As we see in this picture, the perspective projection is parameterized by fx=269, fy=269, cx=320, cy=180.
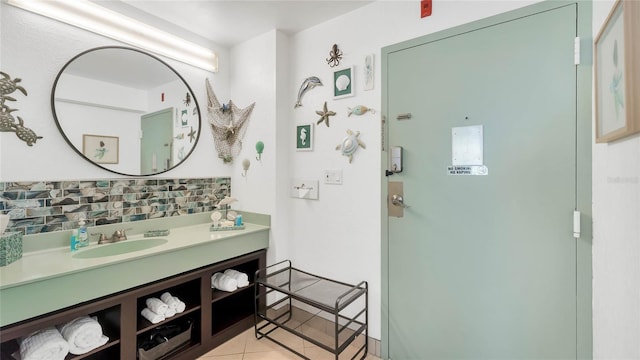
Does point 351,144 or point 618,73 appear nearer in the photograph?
point 618,73

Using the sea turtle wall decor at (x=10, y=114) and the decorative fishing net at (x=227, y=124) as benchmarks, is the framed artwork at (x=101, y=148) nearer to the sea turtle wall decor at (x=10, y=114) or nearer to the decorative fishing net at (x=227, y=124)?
the sea turtle wall decor at (x=10, y=114)

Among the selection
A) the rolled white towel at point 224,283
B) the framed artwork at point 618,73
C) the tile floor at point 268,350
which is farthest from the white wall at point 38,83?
the framed artwork at point 618,73

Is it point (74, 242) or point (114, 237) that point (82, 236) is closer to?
point (74, 242)

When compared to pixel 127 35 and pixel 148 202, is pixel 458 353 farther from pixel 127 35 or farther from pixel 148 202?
pixel 127 35

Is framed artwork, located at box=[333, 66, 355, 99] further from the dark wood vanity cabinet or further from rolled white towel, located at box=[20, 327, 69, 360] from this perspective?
rolled white towel, located at box=[20, 327, 69, 360]

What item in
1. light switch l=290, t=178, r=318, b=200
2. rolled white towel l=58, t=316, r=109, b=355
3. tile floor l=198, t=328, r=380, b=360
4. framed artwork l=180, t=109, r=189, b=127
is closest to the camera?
rolled white towel l=58, t=316, r=109, b=355

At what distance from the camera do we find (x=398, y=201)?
1.66m

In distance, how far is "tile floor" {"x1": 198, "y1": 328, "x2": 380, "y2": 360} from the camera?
5.79 feet

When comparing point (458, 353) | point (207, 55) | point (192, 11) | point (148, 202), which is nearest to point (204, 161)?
point (148, 202)

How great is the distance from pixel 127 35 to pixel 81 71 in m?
0.40

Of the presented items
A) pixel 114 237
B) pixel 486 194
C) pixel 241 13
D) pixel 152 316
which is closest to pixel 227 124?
pixel 241 13

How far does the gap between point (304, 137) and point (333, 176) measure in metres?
0.40

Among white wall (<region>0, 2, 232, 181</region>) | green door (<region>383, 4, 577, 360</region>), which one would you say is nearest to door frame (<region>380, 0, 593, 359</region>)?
green door (<region>383, 4, 577, 360</region>)

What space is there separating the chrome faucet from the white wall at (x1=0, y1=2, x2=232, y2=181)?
15.2 inches
